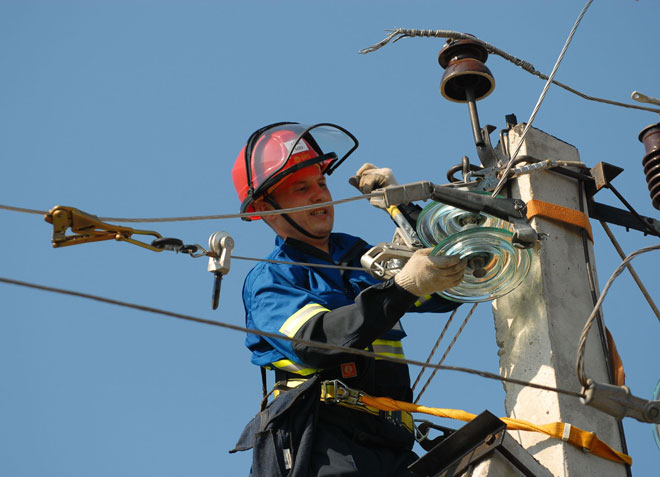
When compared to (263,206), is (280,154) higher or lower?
higher

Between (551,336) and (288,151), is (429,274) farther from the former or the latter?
(288,151)

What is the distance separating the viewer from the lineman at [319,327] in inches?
182

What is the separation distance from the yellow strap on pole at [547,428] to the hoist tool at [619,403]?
20.8 inches

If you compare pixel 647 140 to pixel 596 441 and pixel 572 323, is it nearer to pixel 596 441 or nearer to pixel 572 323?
pixel 572 323

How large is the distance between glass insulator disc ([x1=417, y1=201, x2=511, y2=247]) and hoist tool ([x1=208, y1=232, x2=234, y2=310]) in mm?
1110

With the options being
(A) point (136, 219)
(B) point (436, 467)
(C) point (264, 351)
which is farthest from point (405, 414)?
(A) point (136, 219)

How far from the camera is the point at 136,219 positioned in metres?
4.23

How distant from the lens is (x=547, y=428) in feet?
15.5

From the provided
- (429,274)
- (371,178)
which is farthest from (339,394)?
(371,178)

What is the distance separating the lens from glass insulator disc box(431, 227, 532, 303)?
4680mm

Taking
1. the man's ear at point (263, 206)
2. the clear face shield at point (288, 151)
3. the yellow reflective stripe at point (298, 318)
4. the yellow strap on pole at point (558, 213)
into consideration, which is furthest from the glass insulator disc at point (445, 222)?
the man's ear at point (263, 206)

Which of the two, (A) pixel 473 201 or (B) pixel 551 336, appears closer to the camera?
(A) pixel 473 201

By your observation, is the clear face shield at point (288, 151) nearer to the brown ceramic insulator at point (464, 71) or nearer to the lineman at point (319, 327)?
the lineman at point (319, 327)

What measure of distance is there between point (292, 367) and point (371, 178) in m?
1.40
